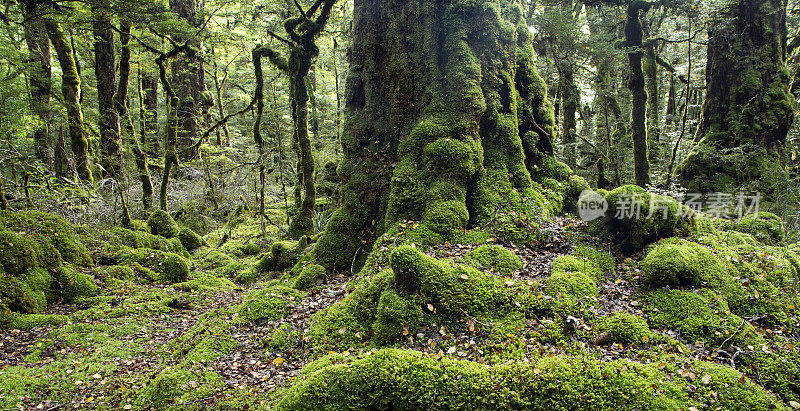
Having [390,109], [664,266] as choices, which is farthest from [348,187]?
[664,266]

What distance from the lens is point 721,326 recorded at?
158 inches

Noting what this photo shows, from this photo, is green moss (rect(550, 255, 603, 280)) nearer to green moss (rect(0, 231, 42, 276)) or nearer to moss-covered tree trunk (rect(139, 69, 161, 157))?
green moss (rect(0, 231, 42, 276))

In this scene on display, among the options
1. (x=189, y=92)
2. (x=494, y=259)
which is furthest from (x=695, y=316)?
(x=189, y=92)

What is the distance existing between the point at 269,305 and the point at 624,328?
15.1 ft

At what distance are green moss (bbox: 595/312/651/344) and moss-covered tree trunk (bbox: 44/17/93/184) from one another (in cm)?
1199

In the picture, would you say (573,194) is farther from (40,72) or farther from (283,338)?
(40,72)

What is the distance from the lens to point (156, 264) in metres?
9.72

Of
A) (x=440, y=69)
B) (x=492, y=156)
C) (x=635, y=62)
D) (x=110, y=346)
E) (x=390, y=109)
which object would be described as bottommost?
(x=110, y=346)

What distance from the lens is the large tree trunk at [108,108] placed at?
12.1 meters

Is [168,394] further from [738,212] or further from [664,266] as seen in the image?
[738,212]

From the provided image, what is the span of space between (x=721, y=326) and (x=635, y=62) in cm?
747

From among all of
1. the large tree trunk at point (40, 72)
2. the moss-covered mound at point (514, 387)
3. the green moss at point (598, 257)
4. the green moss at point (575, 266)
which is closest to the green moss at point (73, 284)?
the large tree trunk at point (40, 72)

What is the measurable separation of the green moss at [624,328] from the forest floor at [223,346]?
0.27 feet

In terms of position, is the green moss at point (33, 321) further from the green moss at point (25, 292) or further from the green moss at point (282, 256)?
the green moss at point (282, 256)
